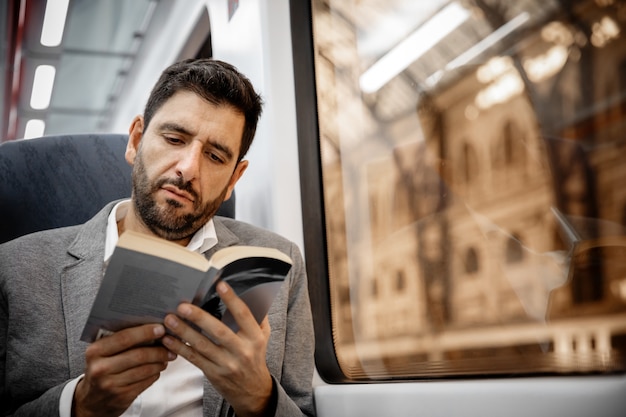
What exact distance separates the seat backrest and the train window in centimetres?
62

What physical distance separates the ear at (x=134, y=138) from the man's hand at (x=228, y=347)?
651 mm

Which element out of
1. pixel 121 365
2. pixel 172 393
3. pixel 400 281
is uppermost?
pixel 400 281

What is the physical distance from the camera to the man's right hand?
885 mm

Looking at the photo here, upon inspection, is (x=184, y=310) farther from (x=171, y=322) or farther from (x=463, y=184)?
(x=463, y=184)

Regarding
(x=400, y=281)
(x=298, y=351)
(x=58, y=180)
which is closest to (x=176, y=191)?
(x=58, y=180)

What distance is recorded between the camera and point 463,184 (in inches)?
53.6

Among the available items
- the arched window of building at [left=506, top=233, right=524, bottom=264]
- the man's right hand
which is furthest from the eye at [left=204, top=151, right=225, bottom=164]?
the arched window of building at [left=506, top=233, right=524, bottom=264]

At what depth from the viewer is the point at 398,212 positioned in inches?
62.6

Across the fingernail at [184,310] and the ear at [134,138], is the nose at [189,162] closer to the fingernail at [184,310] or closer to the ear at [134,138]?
the ear at [134,138]

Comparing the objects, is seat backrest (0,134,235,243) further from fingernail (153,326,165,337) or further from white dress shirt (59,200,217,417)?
fingernail (153,326,165,337)

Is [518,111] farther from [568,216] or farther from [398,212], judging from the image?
[398,212]

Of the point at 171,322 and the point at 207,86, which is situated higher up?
the point at 207,86

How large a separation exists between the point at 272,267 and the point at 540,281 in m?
0.57

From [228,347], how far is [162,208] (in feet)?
1.68
